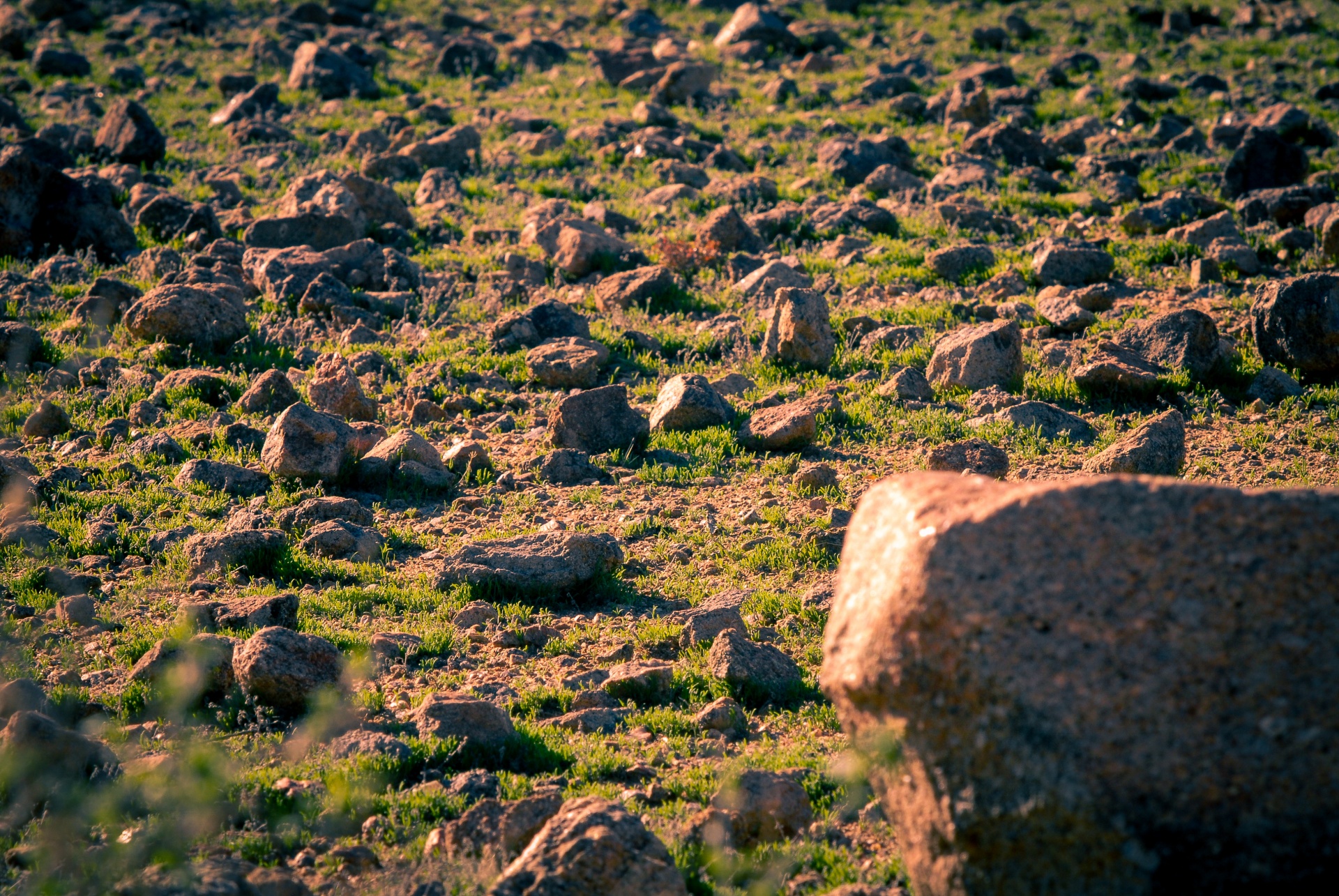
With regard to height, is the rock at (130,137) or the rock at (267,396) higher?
the rock at (130,137)

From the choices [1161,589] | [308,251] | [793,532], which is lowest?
[793,532]

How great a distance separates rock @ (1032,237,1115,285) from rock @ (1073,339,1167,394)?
74.0 inches

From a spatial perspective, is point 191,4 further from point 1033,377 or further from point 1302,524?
point 1302,524

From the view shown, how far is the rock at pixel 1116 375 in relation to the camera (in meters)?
7.42

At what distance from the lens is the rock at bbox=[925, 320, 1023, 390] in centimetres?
766

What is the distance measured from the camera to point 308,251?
385 inches

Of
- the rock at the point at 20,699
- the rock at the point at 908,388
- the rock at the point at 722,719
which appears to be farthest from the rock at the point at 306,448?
the rock at the point at 908,388

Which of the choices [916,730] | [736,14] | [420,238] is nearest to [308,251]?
[420,238]

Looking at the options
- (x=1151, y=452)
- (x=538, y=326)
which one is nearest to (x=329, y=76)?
(x=538, y=326)

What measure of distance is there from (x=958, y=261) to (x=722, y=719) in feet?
20.9

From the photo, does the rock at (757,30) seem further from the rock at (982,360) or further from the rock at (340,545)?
the rock at (340,545)

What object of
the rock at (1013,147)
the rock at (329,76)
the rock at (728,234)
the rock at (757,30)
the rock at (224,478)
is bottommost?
the rock at (224,478)

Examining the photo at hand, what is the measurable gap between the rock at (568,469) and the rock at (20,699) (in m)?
3.18

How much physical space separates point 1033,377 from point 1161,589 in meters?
5.42
